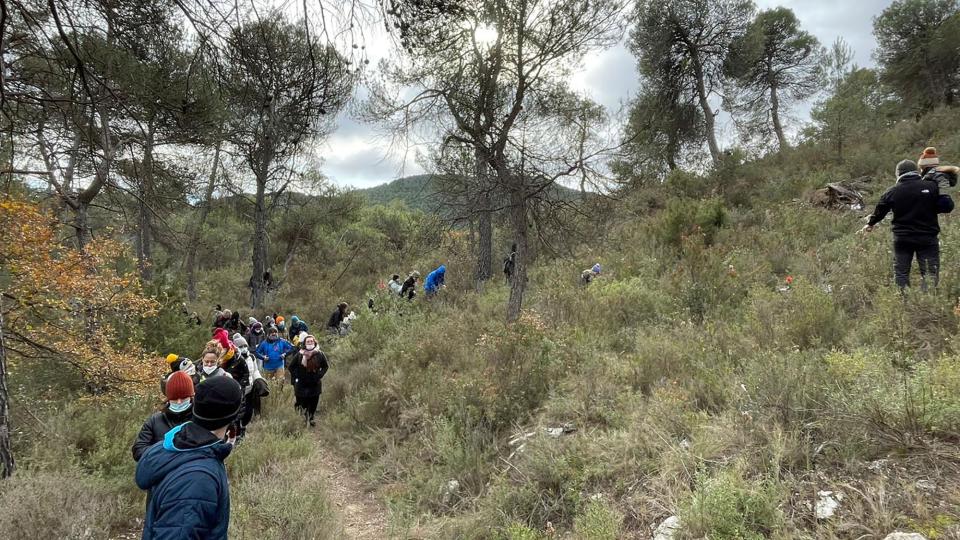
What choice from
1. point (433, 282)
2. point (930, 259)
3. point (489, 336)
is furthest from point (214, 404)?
point (433, 282)

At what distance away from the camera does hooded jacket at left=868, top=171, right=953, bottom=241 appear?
14.8ft

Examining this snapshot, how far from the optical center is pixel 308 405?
6.98 meters

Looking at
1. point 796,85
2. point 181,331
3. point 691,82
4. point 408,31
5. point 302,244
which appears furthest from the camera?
point 302,244

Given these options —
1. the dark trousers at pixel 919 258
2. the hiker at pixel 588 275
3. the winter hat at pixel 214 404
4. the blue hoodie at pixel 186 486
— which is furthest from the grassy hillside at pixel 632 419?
the winter hat at pixel 214 404

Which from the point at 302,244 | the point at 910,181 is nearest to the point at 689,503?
the point at 910,181

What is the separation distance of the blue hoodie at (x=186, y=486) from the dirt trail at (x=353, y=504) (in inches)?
89.8

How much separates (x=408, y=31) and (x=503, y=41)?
583 centimetres

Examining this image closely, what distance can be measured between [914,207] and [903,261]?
565mm

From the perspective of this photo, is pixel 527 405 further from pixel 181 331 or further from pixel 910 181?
pixel 181 331

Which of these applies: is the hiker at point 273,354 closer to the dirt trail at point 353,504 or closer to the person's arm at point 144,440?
the dirt trail at point 353,504

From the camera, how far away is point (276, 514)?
11.8 ft

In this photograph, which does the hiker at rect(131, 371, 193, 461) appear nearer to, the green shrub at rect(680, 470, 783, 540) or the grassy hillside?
the grassy hillside

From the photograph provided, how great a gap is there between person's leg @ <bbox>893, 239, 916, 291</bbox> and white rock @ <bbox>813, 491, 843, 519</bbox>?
130 inches

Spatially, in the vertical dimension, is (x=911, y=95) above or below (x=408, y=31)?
above
